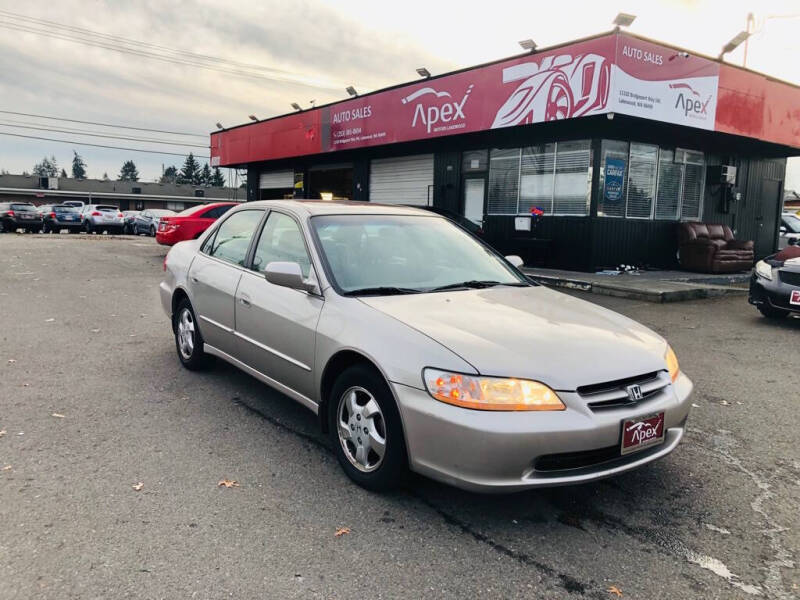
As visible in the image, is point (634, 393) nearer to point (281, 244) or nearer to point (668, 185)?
point (281, 244)

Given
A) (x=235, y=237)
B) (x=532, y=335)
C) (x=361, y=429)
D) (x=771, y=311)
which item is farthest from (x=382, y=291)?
(x=771, y=311)

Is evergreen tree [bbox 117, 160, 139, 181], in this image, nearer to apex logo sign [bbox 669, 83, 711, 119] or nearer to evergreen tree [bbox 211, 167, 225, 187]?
evergreen tree [bbox 211, 167, 225, 187]

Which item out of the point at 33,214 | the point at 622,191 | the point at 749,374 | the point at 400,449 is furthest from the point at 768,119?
the point at 33,214

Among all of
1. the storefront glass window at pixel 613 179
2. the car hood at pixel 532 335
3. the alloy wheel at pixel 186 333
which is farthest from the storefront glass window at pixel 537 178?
the car hood at pixel 532 335

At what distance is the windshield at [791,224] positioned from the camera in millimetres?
22047

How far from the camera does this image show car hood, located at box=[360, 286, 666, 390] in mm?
2799

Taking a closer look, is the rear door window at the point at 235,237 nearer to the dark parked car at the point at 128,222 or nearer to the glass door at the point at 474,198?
the glass door at the point at 474,198

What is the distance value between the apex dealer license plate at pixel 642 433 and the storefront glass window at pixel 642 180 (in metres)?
12.5

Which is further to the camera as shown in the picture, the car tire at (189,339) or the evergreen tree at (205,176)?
the evergreen tree at (205,176)

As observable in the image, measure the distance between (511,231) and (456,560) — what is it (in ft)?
45.1

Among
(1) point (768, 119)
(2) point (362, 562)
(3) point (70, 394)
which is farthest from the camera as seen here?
(1) point (768, 119)

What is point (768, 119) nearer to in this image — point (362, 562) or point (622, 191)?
point (622, 191)

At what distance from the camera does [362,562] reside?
2582 millimetres

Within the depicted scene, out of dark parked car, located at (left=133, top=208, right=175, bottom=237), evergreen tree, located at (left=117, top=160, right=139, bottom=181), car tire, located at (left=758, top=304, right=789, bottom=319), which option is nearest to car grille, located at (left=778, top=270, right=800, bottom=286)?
car tire, located at (left=758, top=304, right=789, bottom=319)
